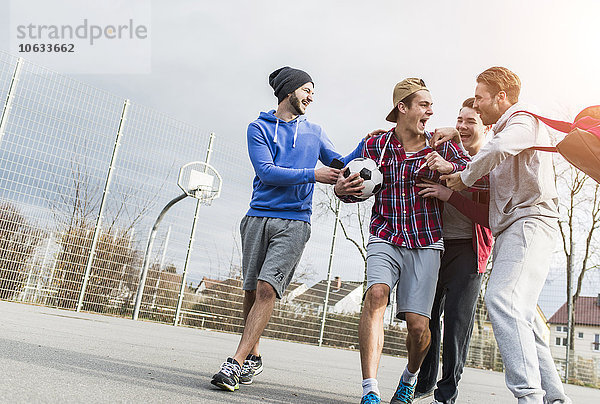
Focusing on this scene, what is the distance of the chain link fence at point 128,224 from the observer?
7.72 meters

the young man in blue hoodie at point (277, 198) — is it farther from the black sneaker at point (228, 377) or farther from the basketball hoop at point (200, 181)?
the basketball hoop at point (200, 181)

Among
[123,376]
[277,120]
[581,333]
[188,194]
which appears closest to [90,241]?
[188,194]

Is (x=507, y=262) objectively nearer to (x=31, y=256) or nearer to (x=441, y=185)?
(x=441, y=185)

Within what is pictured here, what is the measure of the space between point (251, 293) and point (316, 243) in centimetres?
772

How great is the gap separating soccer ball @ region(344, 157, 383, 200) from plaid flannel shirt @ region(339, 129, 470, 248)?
2.8 inches

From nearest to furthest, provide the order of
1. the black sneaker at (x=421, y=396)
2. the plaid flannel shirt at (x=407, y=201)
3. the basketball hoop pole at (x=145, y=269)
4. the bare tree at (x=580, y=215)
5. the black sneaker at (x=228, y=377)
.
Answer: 1. the black sneaker at (x=228, y=377)
2. the plaid flannel shirt at (x=407, y=201)
3. the black sneaker at (x=421, y=396)
4. the basketball hoop pole at (x=145, y=269)
5. the bare tree at (x=580, y=215)

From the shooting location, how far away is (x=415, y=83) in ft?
10.1

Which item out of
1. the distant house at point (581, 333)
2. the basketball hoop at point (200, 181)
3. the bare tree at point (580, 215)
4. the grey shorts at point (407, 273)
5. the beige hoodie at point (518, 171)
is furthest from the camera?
the bare tree at point (580, 215)

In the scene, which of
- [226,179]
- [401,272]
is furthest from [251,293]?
[226,179]

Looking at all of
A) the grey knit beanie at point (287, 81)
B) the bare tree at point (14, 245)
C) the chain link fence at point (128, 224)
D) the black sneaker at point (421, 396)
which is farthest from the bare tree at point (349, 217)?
the black sneaker at point (421, 396)

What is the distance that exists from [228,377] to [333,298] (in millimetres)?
8524

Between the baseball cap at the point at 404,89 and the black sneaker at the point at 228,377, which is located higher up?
the baseball cap at the point at 404,89

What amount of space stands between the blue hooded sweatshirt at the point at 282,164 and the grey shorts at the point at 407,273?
656 millimetres

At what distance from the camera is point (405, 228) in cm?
283
